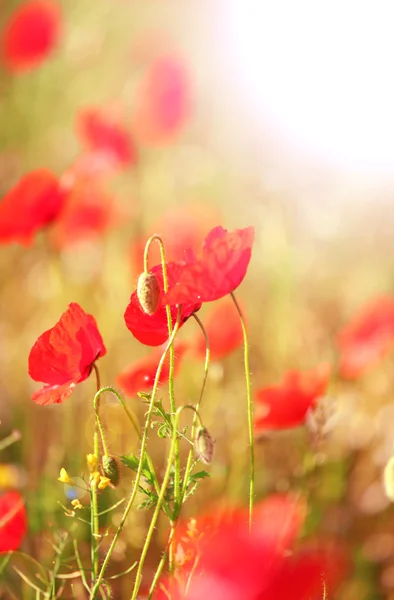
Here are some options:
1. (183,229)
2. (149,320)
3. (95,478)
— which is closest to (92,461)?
(95,478)

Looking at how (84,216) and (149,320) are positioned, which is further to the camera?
(84,216)

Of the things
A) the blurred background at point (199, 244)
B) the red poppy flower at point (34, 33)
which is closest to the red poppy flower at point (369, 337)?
the blurred background at point (199, 244)

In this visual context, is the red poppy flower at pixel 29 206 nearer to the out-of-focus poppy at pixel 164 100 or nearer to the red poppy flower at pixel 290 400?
the red poppy flower at pixel 290 400

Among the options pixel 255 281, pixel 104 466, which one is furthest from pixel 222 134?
pixel 104 466

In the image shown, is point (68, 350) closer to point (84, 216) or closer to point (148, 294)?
point (148, 294)

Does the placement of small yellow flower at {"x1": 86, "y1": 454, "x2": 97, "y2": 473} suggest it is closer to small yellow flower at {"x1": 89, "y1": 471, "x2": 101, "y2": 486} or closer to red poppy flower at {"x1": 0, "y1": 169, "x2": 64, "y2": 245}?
small yellow flower at {"x1": 89, "y1": 471, "x2": 101, "y2": 486}
